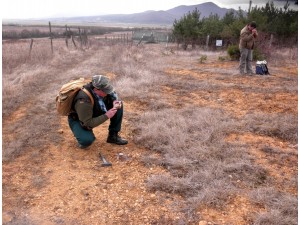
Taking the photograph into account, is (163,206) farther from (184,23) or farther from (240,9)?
(184,23)

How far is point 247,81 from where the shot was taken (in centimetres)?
916

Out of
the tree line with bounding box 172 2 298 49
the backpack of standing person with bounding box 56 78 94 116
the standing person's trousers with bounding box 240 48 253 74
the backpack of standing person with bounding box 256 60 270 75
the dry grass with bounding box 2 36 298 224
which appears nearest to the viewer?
the dry grass with bounding box 2 36 298 224

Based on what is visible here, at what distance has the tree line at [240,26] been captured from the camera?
18.9 meters

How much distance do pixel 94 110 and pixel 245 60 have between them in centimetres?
689

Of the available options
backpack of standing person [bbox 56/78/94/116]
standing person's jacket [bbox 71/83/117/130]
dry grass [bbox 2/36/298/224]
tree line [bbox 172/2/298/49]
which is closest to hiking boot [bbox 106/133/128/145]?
dry grass [bbox 2/36/298/224]

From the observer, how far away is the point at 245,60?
32.9 ft

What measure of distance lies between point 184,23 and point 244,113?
17919 mm

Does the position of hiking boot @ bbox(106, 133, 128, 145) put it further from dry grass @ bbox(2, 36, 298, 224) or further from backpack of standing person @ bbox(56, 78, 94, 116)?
backpack of standing person @ bbox(56, 78, 94, 116)

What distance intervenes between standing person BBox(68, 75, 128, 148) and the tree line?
14277 mm

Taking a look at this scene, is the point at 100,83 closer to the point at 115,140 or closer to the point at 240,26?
the point at 115,140

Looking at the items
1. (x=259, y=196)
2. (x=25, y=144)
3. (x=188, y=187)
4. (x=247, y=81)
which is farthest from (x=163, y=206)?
(x=247, y=81)

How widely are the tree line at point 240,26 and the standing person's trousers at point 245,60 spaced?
7.57 m

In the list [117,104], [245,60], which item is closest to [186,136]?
[117,104]

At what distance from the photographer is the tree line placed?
18.9 meters
